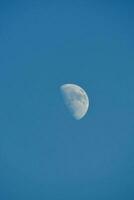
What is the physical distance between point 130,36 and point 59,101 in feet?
2.99

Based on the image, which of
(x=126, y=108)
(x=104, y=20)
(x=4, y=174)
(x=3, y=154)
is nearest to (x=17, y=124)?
(x=3, y=154)

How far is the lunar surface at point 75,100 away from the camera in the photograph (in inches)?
96.9

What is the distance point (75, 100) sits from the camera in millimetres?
2498

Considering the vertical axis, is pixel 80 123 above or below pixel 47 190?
above

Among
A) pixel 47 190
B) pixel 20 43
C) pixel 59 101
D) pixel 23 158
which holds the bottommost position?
pixel 47 190

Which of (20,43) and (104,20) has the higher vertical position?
(104,20)

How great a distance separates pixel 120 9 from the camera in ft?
8.27

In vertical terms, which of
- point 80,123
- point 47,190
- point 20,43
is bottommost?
point 47,190

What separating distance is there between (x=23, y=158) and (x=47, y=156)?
0.71 feet

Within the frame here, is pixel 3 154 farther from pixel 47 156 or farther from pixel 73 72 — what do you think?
pixel 73 72

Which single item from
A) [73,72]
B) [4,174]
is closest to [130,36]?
[73,72]

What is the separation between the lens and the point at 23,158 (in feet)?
Answer: 7.98

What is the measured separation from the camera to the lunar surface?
2.46 meters

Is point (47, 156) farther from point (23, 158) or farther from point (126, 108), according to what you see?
point (126, 108)
